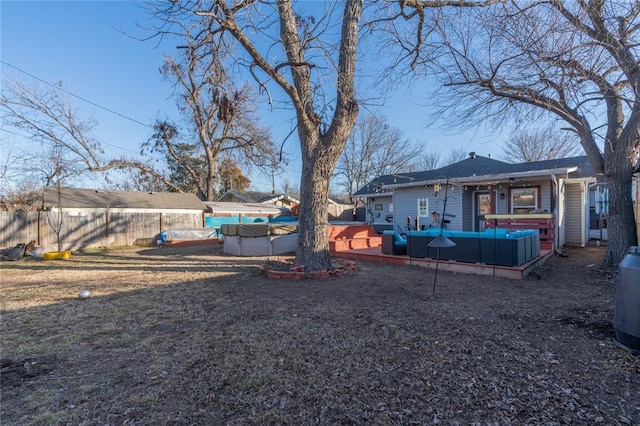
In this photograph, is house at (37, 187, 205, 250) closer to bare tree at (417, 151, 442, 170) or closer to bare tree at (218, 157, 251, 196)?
bare tree at (218, 157, 251, 196)

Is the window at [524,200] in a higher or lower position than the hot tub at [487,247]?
higher

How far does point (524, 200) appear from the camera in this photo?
37.1 ft

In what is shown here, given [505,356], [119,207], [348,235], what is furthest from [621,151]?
[119,207]

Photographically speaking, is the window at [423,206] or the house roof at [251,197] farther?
the house roof at [251,197]

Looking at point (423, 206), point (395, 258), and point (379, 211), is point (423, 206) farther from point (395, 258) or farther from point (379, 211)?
point (395, 258)

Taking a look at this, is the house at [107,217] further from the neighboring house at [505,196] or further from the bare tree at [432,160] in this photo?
the bare tree at [432,160]

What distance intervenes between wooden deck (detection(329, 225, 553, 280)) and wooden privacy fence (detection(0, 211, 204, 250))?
11.1 metres

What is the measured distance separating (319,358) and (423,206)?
1196 centimetres

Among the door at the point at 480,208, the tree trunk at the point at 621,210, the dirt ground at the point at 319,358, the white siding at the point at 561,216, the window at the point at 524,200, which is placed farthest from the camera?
the door at the point at 480,208

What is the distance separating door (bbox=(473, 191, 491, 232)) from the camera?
488 inches

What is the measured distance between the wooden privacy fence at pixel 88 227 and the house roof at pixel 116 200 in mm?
2004

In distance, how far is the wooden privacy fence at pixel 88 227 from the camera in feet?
41.3

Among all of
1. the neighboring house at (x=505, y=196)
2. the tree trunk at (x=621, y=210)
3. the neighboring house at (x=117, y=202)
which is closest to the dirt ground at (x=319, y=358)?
the tree trunk at (x=621, y=210)

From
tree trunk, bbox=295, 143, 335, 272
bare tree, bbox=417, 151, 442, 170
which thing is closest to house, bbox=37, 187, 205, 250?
tree trunk, bbox=295, 143, 335, 272
